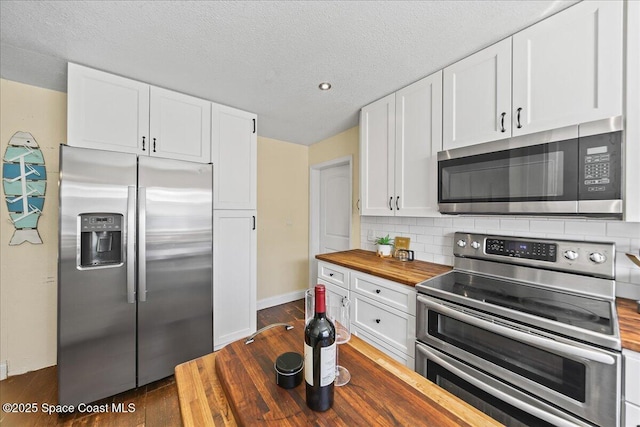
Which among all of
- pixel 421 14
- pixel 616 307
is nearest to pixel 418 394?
pixel 616 307

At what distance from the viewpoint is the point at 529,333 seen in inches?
44.6

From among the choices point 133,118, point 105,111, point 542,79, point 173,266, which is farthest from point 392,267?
point 105,111

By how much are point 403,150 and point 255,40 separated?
1369 millimetres

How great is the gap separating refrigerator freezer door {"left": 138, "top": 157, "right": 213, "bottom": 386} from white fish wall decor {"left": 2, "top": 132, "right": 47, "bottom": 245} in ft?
3.81

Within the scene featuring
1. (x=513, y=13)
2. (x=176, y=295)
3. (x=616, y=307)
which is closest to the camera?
(x=616, y=307)

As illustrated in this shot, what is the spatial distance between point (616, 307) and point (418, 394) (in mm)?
1322

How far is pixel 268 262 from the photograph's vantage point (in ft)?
11.8

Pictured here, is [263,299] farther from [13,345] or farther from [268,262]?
[13,345]

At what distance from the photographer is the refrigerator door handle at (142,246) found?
6.02 ft

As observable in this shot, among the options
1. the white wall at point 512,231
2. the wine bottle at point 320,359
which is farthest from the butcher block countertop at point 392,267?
the wine bottle at point 320,359

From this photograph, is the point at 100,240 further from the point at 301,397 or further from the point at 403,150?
the point at 403,150

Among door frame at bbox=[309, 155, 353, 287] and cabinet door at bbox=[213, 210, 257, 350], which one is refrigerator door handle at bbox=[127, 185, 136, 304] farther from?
door frame at bbox=[309, 155, 353, 287]

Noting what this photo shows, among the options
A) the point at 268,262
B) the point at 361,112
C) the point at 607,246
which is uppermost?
the point at 361,112

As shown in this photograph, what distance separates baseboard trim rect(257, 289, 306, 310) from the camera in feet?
11.5
